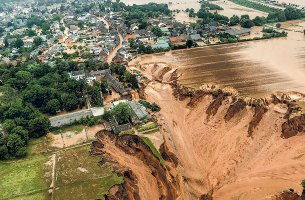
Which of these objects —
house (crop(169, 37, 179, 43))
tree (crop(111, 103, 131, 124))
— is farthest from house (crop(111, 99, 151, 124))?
house (crop(169, 37, 179, 43))

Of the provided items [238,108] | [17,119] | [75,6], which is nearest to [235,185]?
[238,108]

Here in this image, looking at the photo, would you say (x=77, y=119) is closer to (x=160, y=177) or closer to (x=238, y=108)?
(x=160, y=177)

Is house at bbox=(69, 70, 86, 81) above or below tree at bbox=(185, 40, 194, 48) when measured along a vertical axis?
below

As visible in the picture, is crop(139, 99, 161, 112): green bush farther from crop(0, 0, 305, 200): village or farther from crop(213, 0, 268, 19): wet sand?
crop(213, 0, 268, 19): wet sand

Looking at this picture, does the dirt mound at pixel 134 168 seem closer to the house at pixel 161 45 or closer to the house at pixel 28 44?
the house at pixel 161 45

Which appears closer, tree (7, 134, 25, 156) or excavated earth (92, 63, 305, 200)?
excavated earth (92, 63, 305, 200)

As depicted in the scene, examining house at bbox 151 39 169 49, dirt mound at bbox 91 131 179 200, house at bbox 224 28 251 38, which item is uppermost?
house at bbox 224 28 251 38

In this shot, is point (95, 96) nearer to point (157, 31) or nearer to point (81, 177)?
point (81, 177)

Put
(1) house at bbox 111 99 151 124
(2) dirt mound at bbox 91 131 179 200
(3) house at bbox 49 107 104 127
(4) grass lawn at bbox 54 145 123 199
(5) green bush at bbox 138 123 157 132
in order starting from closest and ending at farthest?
1. (4) grass lawn at bbox 54 145 123 199
2. (2) dirt mound at bbox 91 131 179 200
3. (5) green bush at bbox 138 123 157 132
4. (1) house at bbox 111 99 151 124
5. (3) house at bbox 49 107 104 127
